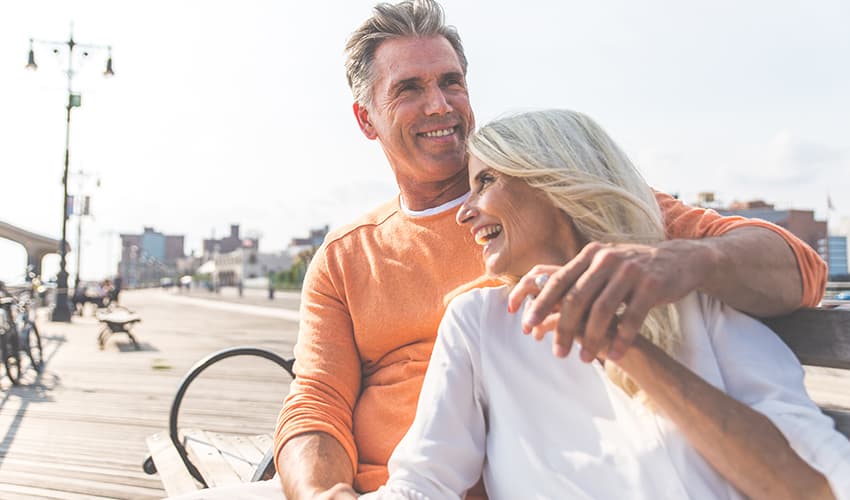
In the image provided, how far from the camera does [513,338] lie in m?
1.46

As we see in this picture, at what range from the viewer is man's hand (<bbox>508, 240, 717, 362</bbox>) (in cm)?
100

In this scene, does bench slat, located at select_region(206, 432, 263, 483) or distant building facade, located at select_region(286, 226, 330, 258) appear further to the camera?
distant building facade, located at select_region(286, 226, 330, 258)

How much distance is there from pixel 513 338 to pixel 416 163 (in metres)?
0.84

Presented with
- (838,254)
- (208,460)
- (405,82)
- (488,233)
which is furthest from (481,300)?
(838,254)

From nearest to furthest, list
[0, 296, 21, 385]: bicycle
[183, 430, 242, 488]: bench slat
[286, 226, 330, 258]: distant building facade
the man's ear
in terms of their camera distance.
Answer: the man's ear < [183, 430, 242, 488]: bench slat < [0, 296, 21, 385]: bicycle < [286, 226, 330, 258]: distant building facade

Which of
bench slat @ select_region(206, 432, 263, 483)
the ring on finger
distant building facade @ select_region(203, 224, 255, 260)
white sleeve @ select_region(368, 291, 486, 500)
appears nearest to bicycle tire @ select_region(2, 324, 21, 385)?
bench slat @ select_region(206, 432, 263, 483)

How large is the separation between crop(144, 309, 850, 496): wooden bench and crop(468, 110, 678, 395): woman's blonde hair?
312 millimetres

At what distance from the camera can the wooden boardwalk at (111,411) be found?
3.97m

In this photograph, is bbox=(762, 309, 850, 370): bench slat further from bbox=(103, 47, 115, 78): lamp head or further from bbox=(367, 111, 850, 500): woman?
bbox=(103, 47, 115, 78): lamp head

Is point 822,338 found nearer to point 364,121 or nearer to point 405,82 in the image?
point 405,82

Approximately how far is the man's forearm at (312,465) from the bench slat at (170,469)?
1.48 meters

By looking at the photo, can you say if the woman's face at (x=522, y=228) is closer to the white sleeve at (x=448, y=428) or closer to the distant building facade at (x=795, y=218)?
the white sleeve at (x=448, y=428)

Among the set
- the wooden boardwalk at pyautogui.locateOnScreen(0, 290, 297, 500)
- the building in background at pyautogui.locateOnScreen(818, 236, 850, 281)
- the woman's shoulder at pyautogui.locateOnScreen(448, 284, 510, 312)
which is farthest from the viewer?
the building in background at pyautogui.locateOnScreen(818, 236, 850, 281)

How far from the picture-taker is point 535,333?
3.62 feet
